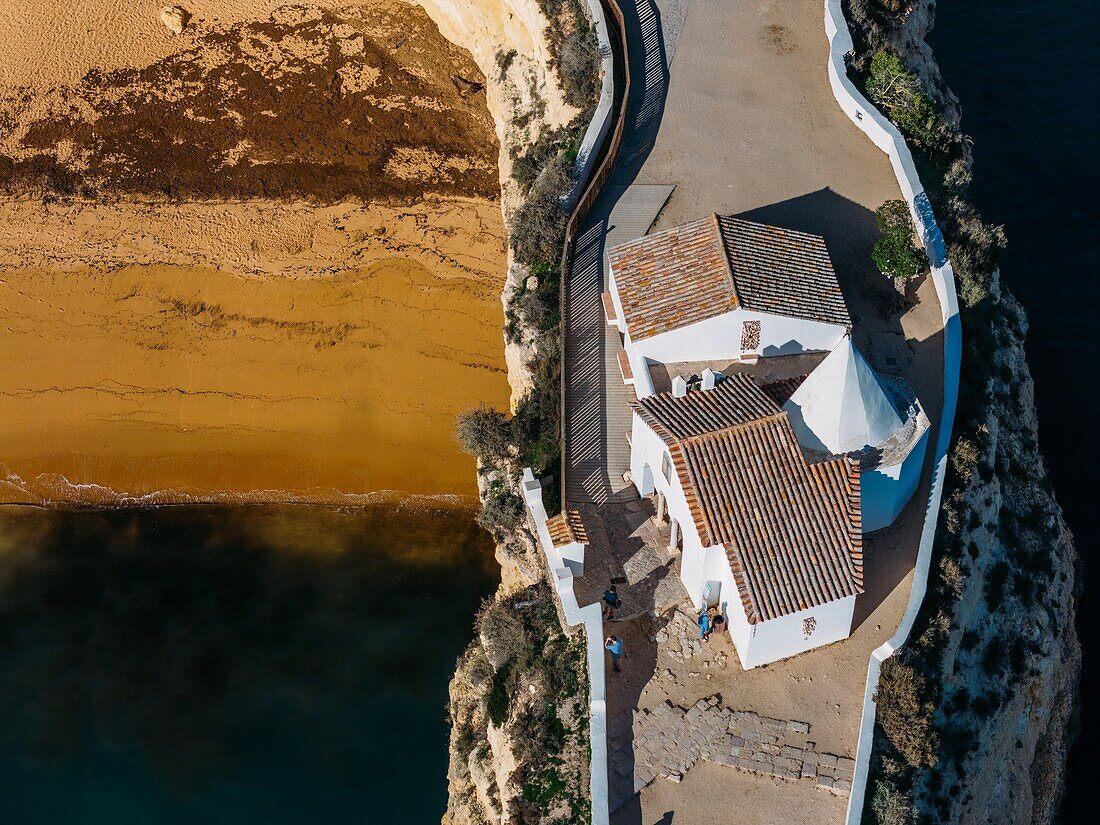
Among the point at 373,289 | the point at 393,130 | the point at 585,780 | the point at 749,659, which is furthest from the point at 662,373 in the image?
the point at 393,130

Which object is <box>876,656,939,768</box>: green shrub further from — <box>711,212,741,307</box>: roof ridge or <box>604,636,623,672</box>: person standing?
<box>711,212,741,307</box>: roof ridge

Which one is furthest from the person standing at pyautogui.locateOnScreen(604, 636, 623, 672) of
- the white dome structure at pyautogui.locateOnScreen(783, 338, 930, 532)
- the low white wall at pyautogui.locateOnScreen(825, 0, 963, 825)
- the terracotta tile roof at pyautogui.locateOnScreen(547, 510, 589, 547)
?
the white dome structure at pyautogui.locateOnScreen(783, 338, 930, 532)

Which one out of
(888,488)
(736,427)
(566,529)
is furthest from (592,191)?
(888,488)

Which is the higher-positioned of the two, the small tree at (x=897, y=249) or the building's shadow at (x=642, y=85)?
the building's shadow at (x=642, y=85)

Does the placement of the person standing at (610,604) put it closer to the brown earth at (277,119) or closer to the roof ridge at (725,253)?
the roof ridge at (725,253)

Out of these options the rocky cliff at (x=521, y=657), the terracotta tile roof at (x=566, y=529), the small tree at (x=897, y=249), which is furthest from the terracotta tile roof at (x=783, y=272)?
the terracotta tile roof at (x=566, y=529)

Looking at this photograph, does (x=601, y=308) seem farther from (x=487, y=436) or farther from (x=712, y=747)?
(x=712, y=747)

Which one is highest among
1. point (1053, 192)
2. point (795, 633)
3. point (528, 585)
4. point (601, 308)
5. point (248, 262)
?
point (1053, 192)
